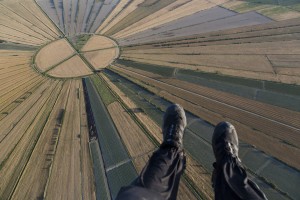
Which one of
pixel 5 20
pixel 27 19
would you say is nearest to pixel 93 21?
pixel 27 19

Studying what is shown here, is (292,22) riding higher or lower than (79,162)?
higher

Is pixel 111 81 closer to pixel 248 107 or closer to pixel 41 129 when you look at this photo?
pixel 41 129

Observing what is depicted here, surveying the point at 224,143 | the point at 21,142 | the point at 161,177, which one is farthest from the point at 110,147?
the point at 161,177

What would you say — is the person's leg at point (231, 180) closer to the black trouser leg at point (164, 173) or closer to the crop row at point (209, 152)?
the black trouser leg at point (164, 173)

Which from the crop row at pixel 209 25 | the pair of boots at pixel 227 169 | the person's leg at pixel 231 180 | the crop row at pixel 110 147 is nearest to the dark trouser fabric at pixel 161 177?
the pair of boots at pixel 227 169

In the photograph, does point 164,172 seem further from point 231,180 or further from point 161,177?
point 231,180

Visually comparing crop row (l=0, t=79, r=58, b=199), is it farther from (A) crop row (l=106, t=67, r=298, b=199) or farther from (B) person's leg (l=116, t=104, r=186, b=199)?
(A) crop row (l=106, t=67, r=298, b=199)
